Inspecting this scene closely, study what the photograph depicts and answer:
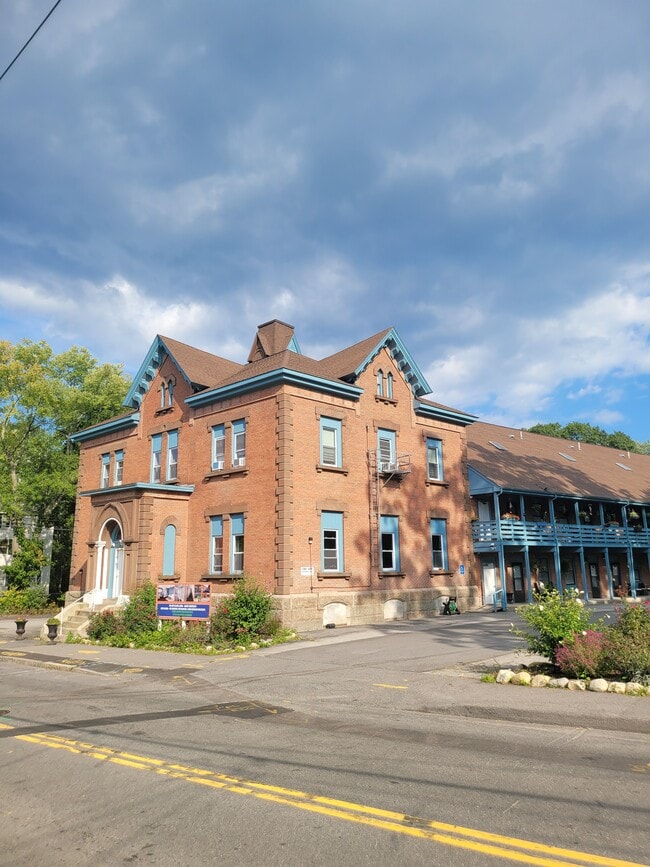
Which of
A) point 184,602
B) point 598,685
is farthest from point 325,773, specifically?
point 184,602

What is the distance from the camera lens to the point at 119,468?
32406 millimetres

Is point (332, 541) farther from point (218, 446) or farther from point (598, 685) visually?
point (598, 685)

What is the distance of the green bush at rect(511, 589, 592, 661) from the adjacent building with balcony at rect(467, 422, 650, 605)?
61.3ft

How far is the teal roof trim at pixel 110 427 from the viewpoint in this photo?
103ft

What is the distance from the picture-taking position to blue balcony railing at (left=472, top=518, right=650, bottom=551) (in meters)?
32.1

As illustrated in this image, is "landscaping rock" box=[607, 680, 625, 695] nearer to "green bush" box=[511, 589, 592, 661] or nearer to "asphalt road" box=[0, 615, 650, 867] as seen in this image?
"asphalt road" box=[0, 615, 650, 867]

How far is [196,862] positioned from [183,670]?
455 inches

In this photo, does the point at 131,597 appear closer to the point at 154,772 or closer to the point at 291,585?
the point at 291,585

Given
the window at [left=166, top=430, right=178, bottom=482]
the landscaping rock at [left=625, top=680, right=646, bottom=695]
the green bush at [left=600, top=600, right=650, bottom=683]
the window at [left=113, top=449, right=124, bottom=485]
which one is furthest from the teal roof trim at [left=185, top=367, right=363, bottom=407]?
the landscaping rock at [left=625, top=680, right=646, bottom=695]

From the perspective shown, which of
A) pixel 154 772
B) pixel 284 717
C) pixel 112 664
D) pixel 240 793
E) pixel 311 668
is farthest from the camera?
pixel 112 664

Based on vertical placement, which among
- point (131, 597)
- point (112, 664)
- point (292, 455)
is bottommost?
point (112, 664)

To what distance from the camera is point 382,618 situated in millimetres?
25219

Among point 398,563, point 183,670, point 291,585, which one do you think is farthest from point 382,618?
point 183,670

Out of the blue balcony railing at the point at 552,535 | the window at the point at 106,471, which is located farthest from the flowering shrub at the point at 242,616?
the blue balcony railing at the point at 552,535
